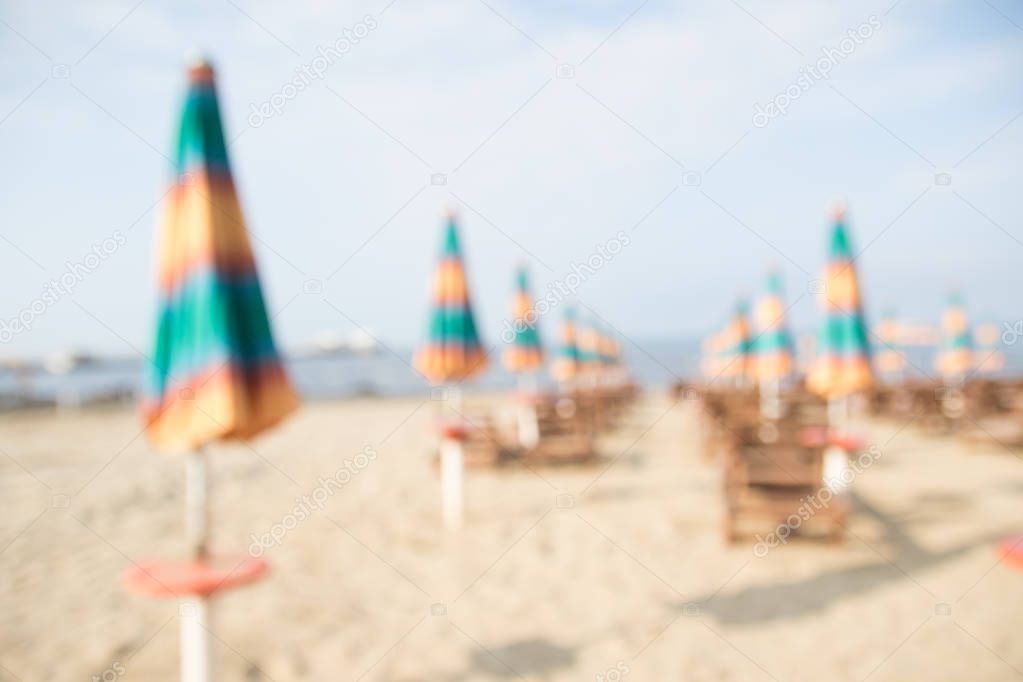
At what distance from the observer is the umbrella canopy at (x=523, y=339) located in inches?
386

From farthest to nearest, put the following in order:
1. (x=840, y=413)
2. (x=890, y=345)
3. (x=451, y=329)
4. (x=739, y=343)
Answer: (x=890, y=345) < (x=739, y=343) < (x=451, y=329) < (x=840, y=413)

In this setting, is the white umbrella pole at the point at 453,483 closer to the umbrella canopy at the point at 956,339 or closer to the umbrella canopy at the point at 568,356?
the umbrella canopy at the point at 568,356

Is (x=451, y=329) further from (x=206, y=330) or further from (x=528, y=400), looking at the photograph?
(x=528, y=400)

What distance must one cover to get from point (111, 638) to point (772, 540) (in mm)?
4836

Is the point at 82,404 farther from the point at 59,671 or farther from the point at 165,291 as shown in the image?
the point at 165,291

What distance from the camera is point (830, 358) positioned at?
221 inches

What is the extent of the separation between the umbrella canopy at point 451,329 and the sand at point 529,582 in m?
1.50

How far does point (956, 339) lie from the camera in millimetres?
13891

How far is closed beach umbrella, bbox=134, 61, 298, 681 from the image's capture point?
239cm

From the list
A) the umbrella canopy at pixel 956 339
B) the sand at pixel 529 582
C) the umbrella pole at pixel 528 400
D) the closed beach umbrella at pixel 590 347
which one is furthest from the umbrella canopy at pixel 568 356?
the umbrella canopy at pixel 956 339

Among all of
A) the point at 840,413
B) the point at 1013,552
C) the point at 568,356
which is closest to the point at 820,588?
the point at 840,413

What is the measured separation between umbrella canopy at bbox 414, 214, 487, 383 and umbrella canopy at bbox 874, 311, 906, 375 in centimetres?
1243

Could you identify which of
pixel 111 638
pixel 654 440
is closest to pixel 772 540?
pixel 111 638

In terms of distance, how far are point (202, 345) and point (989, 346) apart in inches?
853
